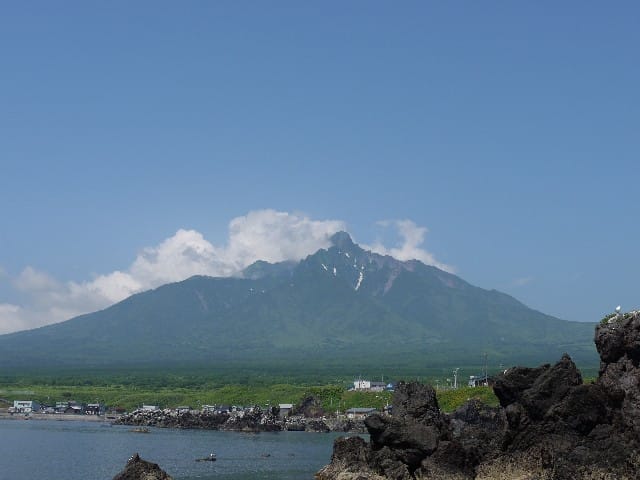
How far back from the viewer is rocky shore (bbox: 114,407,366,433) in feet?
429

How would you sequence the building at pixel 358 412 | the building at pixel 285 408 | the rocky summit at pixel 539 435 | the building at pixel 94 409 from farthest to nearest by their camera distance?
the building at pixel 94 409, the building at pixel 285 408, the building at pixel 358 412, the rocky summit at pixel 539 435

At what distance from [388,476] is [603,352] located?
14.6 meters

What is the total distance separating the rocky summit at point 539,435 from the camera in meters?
45.2

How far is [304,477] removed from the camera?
67.6 metres

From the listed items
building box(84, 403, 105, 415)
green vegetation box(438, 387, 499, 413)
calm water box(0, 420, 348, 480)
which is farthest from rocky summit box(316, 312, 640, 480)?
building box(84, 403, 105, 415)

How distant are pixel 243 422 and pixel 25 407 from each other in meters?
51.8

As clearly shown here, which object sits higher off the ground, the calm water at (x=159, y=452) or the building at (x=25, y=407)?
the building at (x=25, y=407)

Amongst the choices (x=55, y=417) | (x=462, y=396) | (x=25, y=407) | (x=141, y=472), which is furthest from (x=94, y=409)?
(x=141, y=472)

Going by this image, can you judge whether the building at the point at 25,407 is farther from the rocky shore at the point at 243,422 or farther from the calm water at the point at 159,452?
the calm water at the point at 159,452

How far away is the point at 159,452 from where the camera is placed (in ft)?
298

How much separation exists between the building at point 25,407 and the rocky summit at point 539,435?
115537mm

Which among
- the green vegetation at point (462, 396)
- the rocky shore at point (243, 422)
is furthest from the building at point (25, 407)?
the green vegetation at point (462, 396)

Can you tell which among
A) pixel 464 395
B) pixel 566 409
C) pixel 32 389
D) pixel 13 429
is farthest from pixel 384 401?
pixel 566 409

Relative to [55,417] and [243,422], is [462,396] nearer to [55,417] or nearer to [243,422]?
[243,422]
